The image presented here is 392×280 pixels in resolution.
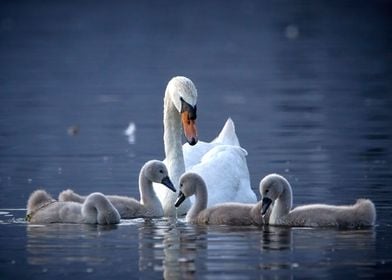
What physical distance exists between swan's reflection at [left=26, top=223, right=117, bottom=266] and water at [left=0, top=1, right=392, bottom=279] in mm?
21

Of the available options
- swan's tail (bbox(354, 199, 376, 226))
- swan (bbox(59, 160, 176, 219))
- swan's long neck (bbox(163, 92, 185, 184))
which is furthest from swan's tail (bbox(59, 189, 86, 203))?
swan's tail (bbox(354, 199, 376, 226))

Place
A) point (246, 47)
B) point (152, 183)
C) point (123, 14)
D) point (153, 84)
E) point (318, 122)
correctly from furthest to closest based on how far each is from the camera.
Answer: point (123, 14)
point (246, 47)
point (153, 84)
point (318, 122)
point (152, 183)

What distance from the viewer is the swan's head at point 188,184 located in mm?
17219

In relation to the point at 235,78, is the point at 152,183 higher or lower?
lower

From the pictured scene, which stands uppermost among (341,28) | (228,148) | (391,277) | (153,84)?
(341,28)

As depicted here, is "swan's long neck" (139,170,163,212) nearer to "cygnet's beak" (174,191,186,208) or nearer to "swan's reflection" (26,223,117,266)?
"cygnet's beak" (174,191,186,208)

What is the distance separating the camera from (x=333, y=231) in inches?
628

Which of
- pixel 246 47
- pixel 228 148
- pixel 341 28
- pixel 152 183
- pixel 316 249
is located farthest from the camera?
pixel 341 28

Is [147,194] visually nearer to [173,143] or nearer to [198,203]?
[198,203]

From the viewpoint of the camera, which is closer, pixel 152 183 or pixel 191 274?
pixel 191 274

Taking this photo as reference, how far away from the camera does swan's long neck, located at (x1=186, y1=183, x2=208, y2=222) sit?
56.0ft

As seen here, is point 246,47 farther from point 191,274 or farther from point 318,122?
point 191,274

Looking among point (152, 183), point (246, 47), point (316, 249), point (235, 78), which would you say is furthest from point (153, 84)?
point (316, 249)

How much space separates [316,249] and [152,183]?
3.36m
